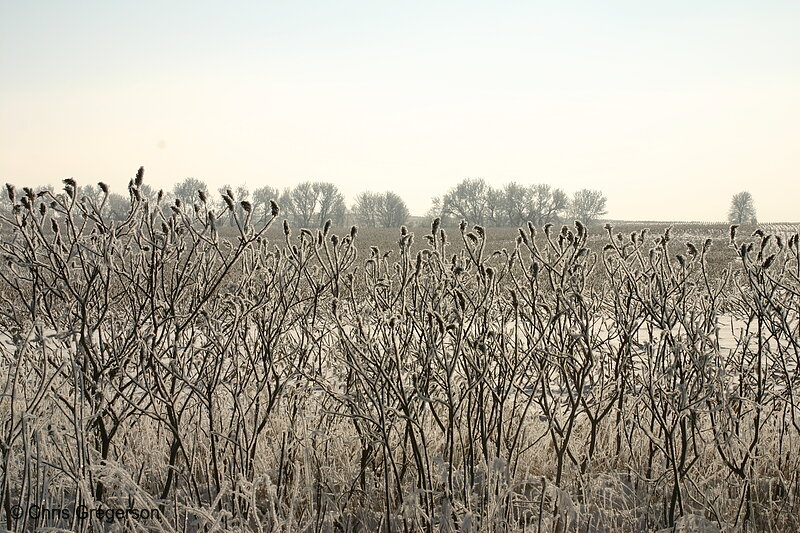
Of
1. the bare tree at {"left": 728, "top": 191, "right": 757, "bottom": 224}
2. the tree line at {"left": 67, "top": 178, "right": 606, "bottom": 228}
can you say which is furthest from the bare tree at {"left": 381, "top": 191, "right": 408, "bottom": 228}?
the bare tree at {"left": 728, "top": 191, "right": 757, "bottom": 224}

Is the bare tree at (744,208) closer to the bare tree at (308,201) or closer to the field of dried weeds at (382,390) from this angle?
the bare tree at (308,201)

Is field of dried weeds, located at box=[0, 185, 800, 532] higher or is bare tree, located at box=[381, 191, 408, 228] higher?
bare tree, located at box=[381, 191, 408, 228]

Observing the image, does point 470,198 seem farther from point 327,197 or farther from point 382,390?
point 382,390

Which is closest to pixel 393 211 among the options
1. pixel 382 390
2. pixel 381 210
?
pixel 381 210

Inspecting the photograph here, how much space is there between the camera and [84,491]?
1.97m

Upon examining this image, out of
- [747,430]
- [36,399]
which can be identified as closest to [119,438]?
[36,399]

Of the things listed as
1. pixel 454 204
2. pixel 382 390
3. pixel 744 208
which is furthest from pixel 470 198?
pixel 382 390

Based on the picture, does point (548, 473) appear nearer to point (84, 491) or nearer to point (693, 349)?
point (693, 349)

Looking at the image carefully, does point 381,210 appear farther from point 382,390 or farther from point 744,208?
point 382,390

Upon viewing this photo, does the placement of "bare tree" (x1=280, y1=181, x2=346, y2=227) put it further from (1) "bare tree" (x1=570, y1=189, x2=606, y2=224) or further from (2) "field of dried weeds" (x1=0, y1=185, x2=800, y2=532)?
(2) "field of dried weeds" (x1=0, y1=185, x2=800, y2=532)

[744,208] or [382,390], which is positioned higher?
[744,208]

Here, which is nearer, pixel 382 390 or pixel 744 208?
pixel 382 390

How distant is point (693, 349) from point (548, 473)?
1367 millimetres

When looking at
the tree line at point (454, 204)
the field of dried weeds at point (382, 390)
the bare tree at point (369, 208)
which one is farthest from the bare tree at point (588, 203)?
the field of dried weeds at point (382, 390)
